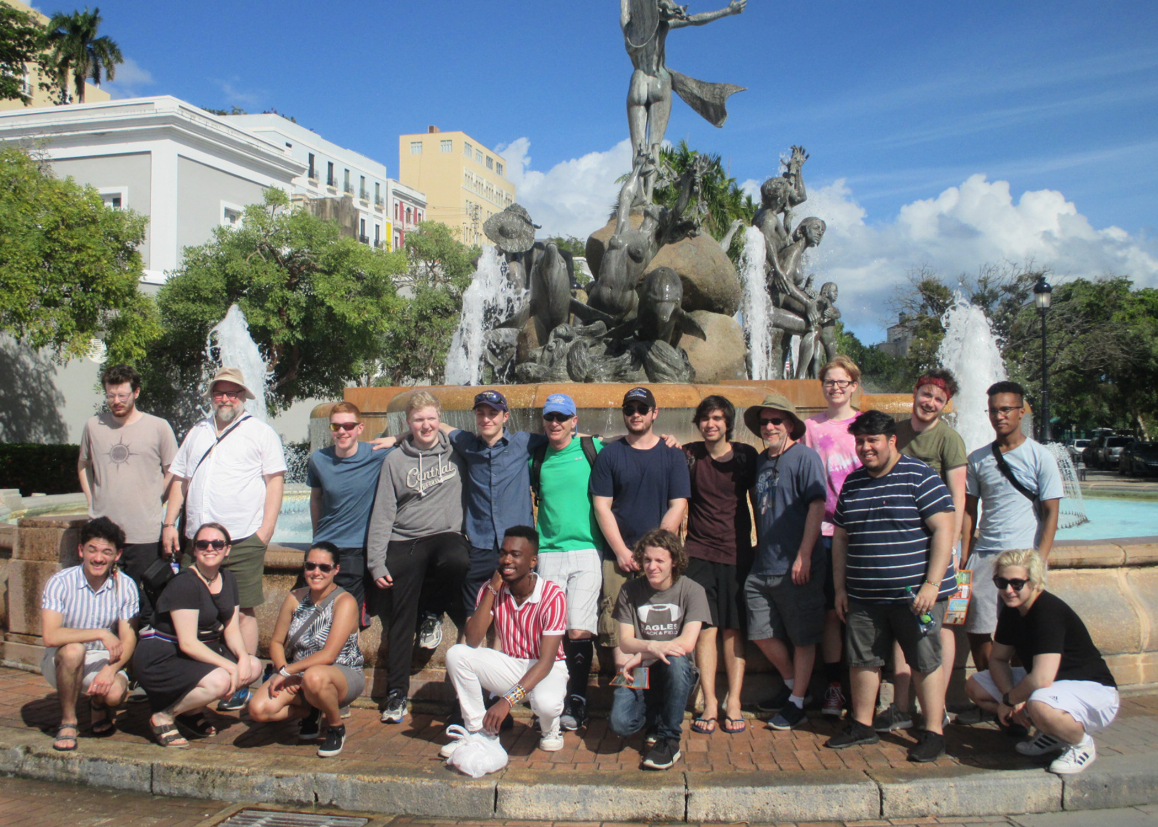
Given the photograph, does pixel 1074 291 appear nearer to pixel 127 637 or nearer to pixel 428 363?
pixel 428 363

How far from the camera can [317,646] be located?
427 cm

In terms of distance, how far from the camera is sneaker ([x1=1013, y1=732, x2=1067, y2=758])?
380cm

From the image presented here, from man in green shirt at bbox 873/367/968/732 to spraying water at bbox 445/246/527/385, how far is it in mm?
7025

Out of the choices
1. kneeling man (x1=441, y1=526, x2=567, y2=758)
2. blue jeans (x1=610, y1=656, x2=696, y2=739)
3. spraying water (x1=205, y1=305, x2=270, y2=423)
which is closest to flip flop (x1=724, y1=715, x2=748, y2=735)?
blue jeans (x1=610, y1=656, x2=696, y2=739)

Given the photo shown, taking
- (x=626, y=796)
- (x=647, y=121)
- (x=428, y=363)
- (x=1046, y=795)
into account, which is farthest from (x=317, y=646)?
(x=428, y=363)

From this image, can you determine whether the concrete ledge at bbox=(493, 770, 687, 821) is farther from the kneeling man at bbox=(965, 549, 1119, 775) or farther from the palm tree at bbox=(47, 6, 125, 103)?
the palm tree at bbox=(47, 6, 125, 103)

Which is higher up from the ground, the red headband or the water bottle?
the red headband

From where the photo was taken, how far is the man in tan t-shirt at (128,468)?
15.7 ft

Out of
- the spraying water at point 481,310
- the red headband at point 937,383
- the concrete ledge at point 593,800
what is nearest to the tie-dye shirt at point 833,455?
the red headband at point 937,383

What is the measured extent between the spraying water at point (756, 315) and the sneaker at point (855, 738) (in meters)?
8.95

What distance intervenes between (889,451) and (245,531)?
3.37 m

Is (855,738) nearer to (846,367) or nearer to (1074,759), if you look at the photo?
(1074,759)

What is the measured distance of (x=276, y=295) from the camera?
2512cm

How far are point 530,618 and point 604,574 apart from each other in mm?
555
